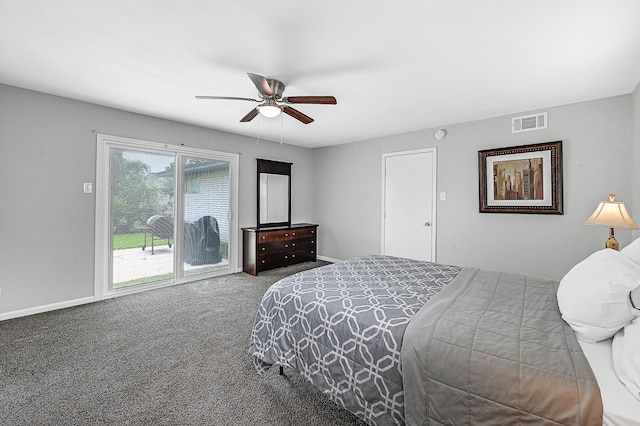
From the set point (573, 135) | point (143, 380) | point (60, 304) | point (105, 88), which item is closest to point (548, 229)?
point (573, 135)

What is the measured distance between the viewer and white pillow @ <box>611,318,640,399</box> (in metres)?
0.91

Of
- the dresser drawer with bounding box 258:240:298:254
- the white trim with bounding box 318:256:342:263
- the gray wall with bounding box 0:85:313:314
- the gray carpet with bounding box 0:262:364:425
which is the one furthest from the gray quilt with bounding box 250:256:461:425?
the white trim with bounding box 318:256:342:263

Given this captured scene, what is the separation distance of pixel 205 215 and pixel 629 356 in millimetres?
4525

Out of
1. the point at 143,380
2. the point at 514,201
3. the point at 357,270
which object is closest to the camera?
the point at 143,380

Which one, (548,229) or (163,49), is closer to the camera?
(163,49)

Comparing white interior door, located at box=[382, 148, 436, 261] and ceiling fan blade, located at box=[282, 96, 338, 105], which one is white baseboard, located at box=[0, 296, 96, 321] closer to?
ceiling fan blade, located at box=[282, 96, 338, 105]

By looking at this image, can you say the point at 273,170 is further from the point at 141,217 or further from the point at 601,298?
the point at 601,298

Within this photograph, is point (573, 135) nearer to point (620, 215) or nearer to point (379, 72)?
point (620, 215)

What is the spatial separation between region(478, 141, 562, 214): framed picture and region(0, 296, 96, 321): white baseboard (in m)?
5.22

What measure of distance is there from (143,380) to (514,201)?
428cm

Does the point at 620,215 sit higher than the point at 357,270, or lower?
higher

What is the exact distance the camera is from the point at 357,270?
93.8 inches

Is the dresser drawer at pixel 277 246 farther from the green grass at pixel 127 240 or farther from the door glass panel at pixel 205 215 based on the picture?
the green grass at pixel 127 240

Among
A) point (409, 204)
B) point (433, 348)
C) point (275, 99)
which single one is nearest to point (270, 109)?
point (275, 99)
